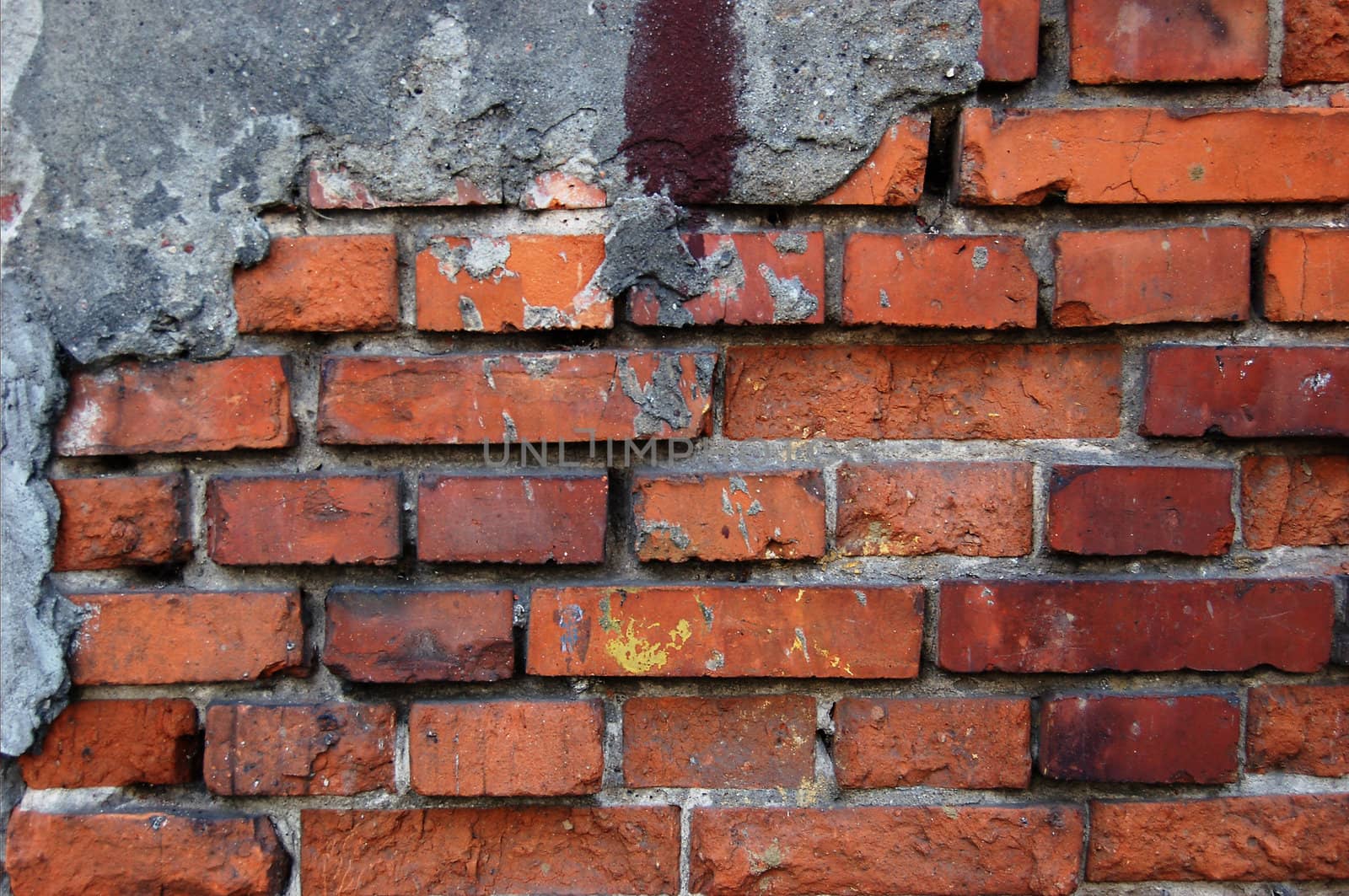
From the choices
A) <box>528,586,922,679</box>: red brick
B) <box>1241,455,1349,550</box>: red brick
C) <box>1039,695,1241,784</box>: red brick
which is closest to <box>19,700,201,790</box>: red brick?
<box>528,586,922,679</box>: red brick

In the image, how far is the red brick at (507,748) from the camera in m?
0.84

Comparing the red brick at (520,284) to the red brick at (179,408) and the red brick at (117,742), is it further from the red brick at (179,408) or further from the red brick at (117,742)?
the red brick at (117,742)

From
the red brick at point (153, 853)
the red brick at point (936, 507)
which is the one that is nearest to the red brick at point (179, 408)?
the red brick at point (153, 853)

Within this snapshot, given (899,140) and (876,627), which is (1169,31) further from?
(876,627)

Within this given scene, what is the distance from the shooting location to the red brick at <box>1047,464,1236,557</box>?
83cm

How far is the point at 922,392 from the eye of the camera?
2.82ft

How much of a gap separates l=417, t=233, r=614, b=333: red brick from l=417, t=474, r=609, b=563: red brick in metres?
0.16

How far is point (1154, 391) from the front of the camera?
2.74ft

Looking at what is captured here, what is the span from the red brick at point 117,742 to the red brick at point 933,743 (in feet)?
2.25

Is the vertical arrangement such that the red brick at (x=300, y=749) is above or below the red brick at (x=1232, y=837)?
above

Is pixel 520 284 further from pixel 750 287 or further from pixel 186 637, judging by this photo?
pixel 186 637

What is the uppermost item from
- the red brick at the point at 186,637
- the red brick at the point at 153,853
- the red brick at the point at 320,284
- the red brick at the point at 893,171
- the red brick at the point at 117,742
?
the red brick at the point at 893,171

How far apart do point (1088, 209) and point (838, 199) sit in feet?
0.83

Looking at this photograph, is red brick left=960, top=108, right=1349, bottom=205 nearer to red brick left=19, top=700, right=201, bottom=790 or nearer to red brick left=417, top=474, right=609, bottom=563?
red brick left=417, top=474, right=609, bottom=563
